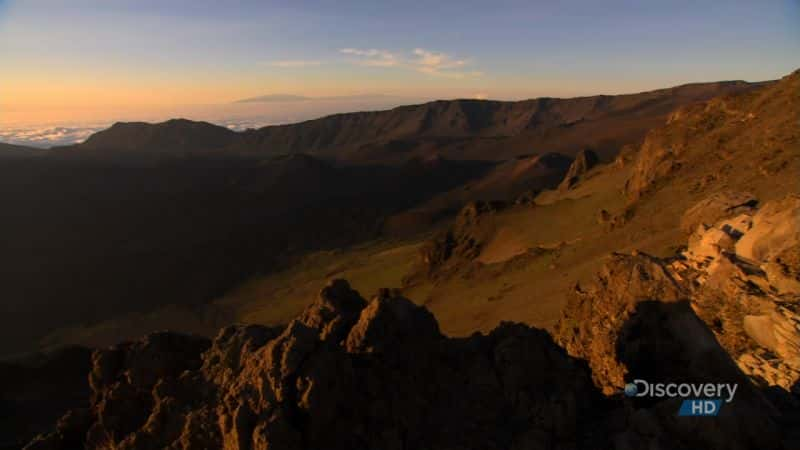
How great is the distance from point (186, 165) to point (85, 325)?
65.9m

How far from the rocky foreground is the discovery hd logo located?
9 centimetres

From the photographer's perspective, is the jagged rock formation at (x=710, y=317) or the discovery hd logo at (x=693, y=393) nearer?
the discovery hd logo at (x=693, y=393)

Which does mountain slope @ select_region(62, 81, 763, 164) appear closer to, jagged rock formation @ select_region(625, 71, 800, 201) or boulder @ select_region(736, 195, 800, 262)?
jagged rock formation @ select_region(625, 71, 800, 201)

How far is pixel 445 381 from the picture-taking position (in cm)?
679

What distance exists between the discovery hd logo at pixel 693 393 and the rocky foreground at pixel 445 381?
0.09 m

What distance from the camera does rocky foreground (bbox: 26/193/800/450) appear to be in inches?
235

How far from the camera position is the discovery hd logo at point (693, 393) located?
5637 millimetres

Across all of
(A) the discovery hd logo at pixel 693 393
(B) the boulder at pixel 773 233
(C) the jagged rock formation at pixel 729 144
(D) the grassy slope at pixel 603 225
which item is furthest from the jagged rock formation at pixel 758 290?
(C) the jagged rock formation at pixel 729 144

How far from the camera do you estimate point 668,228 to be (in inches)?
833

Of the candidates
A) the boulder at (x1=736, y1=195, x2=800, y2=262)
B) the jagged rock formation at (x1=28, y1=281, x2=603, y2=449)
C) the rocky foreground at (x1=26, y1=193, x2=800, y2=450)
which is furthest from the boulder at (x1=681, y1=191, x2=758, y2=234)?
the jagged rock formation at (x1=28, y1=281, x2=603, y2=449)

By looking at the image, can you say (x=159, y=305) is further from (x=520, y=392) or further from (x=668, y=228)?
(x=520, y=392)

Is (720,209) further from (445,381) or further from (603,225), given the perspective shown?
(445,381)

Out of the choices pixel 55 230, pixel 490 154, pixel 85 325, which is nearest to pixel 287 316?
pixel 85 325

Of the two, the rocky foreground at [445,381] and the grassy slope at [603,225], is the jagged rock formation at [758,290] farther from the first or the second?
the grassy slope at [603,225]
